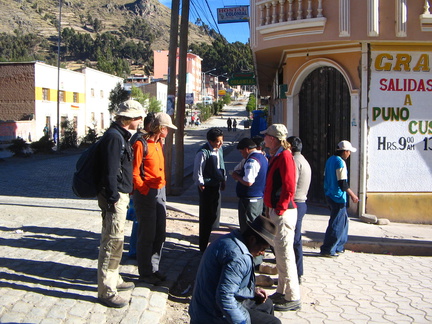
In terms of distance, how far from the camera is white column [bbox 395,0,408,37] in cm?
972

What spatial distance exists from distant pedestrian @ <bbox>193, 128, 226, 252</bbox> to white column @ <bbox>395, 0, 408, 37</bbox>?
A: 5.14 metres

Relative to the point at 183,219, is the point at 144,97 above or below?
above

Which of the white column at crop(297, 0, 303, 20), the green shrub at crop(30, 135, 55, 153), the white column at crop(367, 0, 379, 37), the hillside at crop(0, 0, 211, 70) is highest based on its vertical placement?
the hillside at crop(0, 0, 211, 70)

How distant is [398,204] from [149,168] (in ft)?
22.2

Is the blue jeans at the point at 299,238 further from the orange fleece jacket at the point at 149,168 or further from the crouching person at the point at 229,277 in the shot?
the crouching person at the point at 229,277

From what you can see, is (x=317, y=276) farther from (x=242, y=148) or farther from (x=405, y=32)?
(x=405, y=32)

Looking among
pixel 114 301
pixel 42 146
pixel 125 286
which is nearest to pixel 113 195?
pixel 114 301

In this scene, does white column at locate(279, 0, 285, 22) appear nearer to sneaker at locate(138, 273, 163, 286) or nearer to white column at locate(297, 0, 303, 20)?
white column at locate(297, 0, 303, 20)

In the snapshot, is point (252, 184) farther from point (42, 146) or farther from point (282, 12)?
point (42, 146)

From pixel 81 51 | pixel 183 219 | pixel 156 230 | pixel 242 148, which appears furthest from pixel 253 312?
pixel 81 51

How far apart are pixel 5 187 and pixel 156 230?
33.7 feet

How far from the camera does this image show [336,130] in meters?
11.0

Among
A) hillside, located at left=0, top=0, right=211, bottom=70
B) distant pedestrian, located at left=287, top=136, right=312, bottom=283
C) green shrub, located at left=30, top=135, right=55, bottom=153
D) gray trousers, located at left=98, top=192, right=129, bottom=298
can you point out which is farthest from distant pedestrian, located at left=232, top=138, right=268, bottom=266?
hillside, located at left=0, top=0, right=211, bottom=70

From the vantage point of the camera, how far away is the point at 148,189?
537 centimetres
